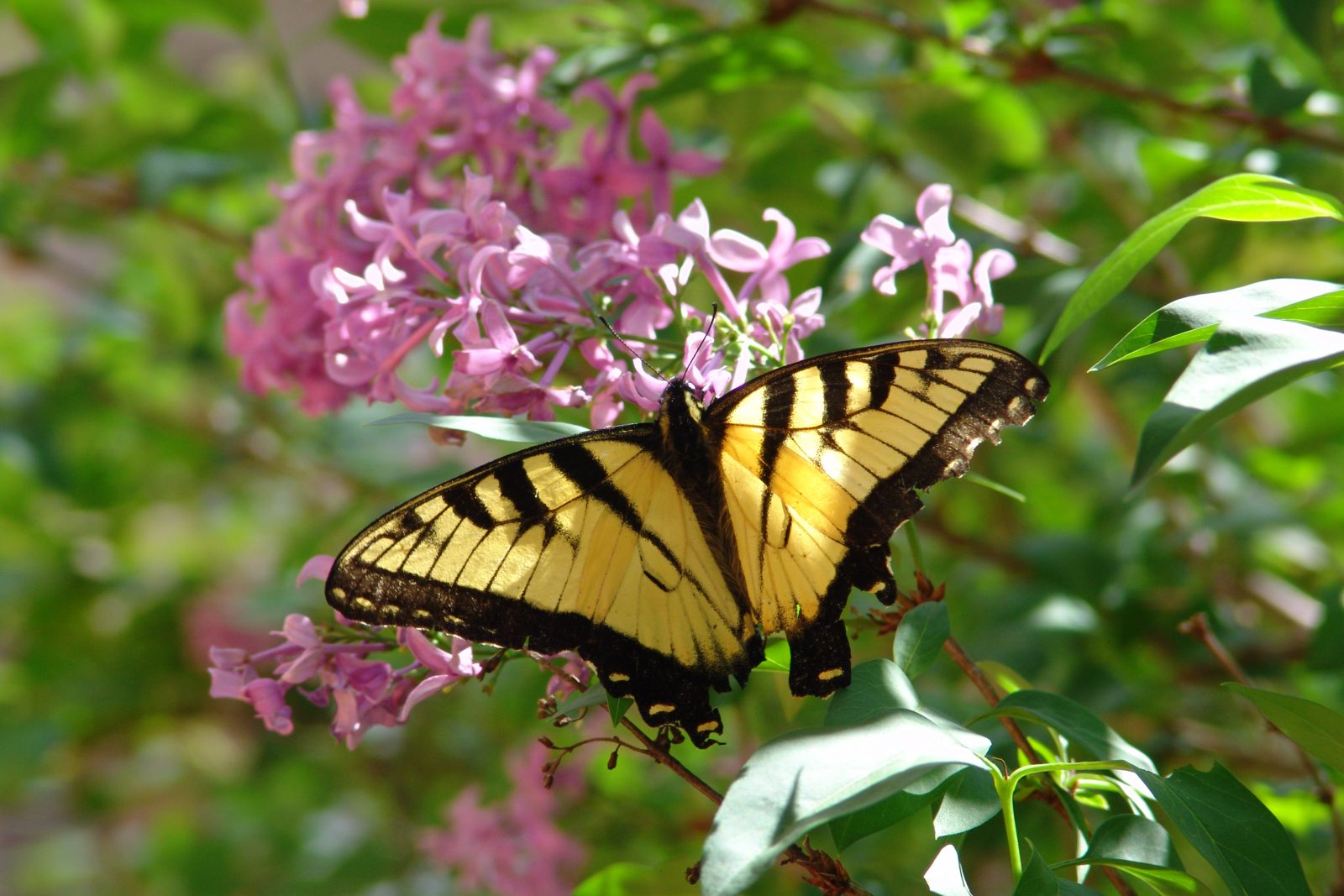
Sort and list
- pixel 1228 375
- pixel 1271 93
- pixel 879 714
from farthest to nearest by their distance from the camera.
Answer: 1. pixel 1271 93
2. pixel 879 714
3. pixel 1228 375

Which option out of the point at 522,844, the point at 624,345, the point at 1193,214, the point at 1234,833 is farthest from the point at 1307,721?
the point at 522,844

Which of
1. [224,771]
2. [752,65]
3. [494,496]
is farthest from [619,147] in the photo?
[224,771]

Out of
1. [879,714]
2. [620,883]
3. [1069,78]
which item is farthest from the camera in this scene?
[1069,78]

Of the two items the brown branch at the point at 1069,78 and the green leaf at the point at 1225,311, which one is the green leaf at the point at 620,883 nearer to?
the green leaf at the point at 1225,311

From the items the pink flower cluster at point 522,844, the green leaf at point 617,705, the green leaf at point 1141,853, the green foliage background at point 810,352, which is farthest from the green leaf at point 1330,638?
the pink flower cluster at point 522,844

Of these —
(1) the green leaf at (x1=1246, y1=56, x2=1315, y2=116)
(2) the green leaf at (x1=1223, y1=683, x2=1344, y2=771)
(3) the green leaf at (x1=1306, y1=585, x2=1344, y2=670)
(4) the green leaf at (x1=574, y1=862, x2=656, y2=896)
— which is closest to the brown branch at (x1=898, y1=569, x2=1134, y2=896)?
(2) the green leaf at (x1=1223, y1=683, x2=1344, y2=771)

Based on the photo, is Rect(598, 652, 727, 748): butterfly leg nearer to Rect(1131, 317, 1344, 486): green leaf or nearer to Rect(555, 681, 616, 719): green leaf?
Rect(555, 681, 616, 719): green leaf

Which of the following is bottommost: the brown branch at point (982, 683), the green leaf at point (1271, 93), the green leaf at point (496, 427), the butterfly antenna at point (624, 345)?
the brown branch at point (982, 683)

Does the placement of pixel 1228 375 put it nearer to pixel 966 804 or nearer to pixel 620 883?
pixel 966 804

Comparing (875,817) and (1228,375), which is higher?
(1228,375)
